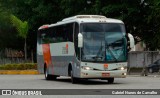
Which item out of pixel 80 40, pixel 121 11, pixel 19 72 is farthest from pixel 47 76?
pixel 121 11

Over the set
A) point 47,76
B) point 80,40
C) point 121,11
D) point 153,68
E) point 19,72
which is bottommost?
point 19,72

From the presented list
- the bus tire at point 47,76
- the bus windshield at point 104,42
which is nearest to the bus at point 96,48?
the bus windshield at point 104,42

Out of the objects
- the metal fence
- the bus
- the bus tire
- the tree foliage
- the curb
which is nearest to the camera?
the bus

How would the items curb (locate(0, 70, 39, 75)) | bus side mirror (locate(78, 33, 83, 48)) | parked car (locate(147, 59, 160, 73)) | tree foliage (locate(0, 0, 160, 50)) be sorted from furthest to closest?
1. curb (locate(0, 70, 39, 75))
2. tree foliage (locate(0, 0, 160, 50))
3. parked car (locate(147, 59, 160, 73))
4. bus side mirror (locate(78, 33, 83, 48))

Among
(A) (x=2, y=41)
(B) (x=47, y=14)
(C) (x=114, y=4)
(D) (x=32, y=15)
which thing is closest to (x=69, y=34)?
(C) (x=114, y=4)

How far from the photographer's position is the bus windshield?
1131 inches

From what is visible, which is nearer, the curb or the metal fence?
the metal fence

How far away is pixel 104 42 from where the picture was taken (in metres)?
28.9

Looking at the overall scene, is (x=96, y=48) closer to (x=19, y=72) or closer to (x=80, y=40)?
(x=80, y=40)

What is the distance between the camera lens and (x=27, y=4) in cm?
6256

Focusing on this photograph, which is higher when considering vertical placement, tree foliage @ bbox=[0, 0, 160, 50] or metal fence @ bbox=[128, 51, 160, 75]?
tree foliage @ bbox=[0, 0, 160, 50]

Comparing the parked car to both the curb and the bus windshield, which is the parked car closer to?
the curb

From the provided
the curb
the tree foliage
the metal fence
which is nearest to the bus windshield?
the metal fence

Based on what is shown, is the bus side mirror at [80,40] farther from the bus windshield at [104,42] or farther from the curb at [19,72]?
the curb at [19,72]
